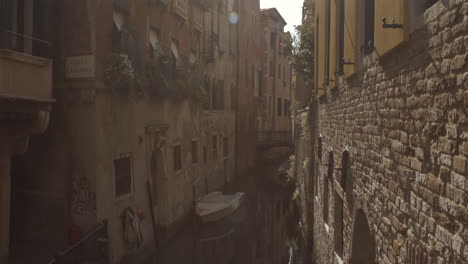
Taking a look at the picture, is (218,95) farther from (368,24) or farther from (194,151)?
(368,24)

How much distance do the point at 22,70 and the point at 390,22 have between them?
6211mm

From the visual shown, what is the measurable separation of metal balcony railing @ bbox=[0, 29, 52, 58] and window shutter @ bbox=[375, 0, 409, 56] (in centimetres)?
605

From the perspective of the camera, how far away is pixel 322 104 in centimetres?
870

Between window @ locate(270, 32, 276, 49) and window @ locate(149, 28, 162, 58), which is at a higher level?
window @ locate(270, 32, 276, 49)

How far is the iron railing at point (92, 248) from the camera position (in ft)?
23.4

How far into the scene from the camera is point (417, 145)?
9.39 ft

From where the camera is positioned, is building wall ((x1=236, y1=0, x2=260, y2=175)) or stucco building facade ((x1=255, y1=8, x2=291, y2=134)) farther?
stucco building facade ((x1=255, y1=8, x2=291, y2=134))

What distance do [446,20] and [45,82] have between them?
7.22 meters

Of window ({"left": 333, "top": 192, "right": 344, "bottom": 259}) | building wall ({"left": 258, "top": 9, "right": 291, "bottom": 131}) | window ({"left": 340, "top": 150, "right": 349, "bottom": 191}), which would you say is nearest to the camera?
window ({"left": 340, "top": 150, "right": 349, "bottom": 191})

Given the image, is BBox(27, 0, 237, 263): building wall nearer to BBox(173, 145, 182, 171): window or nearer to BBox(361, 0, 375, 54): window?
BBox(173, 145, 182, 171): window

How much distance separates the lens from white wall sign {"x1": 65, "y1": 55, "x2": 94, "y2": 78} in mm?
8922

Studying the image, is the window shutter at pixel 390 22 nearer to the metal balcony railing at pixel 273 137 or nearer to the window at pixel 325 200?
the window at pixel 325 200

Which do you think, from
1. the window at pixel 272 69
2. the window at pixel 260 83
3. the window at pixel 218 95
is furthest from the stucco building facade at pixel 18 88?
the window at pixel 272 69

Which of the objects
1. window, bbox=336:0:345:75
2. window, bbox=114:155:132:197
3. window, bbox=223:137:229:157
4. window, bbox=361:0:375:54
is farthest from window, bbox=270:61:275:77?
window, bbox=361:0:375:54
